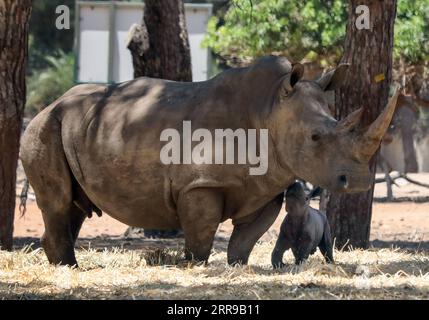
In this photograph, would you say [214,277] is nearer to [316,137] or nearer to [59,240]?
[316,137]

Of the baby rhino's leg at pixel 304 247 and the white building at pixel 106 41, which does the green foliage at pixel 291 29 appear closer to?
the white building at pixel 106 41

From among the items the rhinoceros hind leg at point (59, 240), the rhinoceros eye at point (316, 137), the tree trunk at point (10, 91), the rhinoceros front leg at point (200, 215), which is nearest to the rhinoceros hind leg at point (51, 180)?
the rhinoceros hind leg at point (59, 240)

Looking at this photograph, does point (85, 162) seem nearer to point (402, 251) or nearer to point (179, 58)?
point (402, 251)

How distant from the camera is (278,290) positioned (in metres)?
7.83

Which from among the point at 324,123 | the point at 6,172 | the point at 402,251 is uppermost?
the point at 324,123

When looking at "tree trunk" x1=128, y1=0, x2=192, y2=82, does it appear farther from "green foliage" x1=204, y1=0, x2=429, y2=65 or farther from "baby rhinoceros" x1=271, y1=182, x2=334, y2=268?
"green foliage" x1=204, y1=0, x2=429, y2=65

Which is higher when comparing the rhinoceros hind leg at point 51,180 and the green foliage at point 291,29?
the green foliage at point 291,29

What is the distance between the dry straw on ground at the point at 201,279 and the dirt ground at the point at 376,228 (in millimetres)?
3449

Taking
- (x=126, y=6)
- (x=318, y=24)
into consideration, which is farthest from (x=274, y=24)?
(x=126, y=6)

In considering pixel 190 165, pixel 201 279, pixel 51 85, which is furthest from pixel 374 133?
pixel 51 85

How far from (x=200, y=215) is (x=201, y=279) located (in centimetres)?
96

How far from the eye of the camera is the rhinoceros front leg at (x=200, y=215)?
9.48m

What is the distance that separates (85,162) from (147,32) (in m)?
5.09

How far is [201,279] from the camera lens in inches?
341
